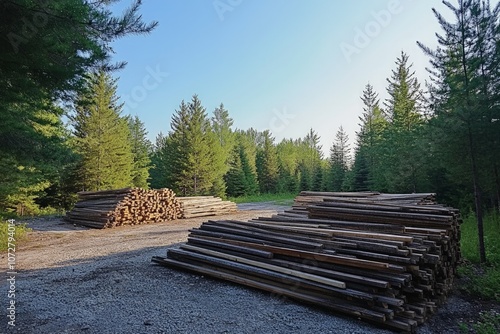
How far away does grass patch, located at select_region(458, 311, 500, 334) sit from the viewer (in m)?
3.99

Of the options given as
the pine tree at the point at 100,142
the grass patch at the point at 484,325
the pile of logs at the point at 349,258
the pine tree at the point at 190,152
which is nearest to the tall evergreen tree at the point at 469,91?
the pile of logs at the point at 349,258

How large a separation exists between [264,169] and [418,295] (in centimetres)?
3856

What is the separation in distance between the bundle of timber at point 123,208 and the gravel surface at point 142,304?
5.77 meters

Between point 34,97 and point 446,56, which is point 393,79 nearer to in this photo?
point 446,56

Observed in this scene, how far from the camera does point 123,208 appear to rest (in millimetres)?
13211

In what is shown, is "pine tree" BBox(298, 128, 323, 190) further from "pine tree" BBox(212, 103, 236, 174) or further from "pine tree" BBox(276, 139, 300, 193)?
"pine tree" BBox(212, 103, 236, 174)

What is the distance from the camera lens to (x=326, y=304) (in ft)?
14.1

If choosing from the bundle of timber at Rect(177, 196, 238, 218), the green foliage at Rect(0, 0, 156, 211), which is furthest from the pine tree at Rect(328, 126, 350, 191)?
the green foliage at Rect(0, 0, 156, 211)

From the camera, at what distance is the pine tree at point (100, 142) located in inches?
778

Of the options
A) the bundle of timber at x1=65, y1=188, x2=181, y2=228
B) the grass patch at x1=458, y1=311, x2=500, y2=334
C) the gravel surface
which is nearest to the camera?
the gravel surface

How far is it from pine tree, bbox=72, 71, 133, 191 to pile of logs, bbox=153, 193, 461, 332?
1569cm

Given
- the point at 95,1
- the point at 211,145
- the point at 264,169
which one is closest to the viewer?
the point at 95,1

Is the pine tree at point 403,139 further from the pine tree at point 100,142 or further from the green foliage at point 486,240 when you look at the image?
the pine tree at point 100,142

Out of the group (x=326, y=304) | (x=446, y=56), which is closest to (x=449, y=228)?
(x=326, y=304)
